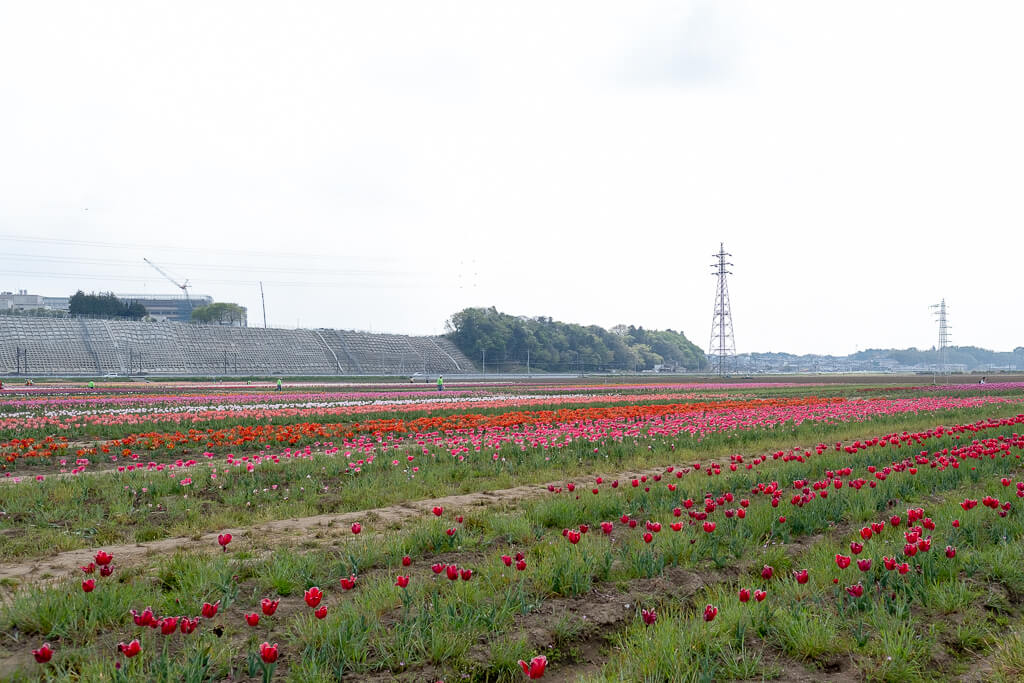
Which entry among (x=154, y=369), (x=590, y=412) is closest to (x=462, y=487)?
(x=590, y=412)

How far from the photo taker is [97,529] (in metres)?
8.17

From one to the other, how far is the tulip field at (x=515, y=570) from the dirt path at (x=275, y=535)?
0.06 metres

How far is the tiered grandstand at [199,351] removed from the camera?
333 feet

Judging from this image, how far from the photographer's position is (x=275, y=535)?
7953 mm

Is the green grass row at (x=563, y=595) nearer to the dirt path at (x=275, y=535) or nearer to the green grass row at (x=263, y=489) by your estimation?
the dirt path at (x=275, y=535)

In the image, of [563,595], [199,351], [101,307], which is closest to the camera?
[563,595]

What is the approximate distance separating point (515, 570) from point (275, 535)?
3490 mm

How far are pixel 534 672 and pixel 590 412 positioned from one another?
19583 mm

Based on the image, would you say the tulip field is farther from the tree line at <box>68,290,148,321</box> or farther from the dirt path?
the tree line at <box>68,290,148,321</box>

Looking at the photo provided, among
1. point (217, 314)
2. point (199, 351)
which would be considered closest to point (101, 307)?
point (217, 314)

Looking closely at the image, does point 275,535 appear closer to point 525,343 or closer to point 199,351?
point 199,351

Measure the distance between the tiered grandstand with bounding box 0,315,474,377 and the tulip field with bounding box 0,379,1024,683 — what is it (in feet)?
281

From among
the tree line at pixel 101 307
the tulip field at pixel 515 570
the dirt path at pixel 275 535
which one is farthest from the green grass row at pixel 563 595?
the tree line at pixel 101 307

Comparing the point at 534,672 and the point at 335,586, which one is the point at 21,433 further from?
the point at 534,672
